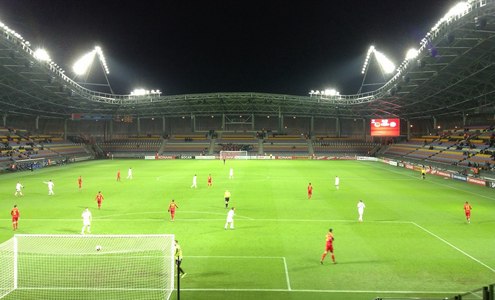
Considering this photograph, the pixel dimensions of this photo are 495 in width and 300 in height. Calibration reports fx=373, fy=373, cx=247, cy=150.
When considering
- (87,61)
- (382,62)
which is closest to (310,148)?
(382,62)

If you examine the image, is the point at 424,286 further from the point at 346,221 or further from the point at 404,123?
the point at 404,123

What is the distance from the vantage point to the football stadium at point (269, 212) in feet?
42.3

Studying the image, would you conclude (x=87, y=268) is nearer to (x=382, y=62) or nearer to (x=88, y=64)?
(x=88, y=64)

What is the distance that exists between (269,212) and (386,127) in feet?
168

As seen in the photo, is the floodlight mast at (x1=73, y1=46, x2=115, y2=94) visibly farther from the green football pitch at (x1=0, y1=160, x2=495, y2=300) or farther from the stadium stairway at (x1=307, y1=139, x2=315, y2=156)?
the stadium stairway at (x1=307, y1=139, x2=315, y2=156)

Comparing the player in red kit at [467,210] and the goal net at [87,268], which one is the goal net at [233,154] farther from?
the goal net at [87,268]

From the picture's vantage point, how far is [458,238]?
18344mm

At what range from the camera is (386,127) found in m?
68.9

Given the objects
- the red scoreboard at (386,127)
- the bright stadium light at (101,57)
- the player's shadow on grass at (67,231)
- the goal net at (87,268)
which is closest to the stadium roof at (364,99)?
the red scoreboard at (386,127)

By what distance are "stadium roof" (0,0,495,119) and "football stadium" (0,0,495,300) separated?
0.26 m

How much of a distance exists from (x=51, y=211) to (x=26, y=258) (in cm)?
1030

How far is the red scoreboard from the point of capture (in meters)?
67.8

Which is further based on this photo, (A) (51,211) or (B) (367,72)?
(B) (367,72)

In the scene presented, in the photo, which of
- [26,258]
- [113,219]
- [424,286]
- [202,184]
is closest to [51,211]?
[113,219]
